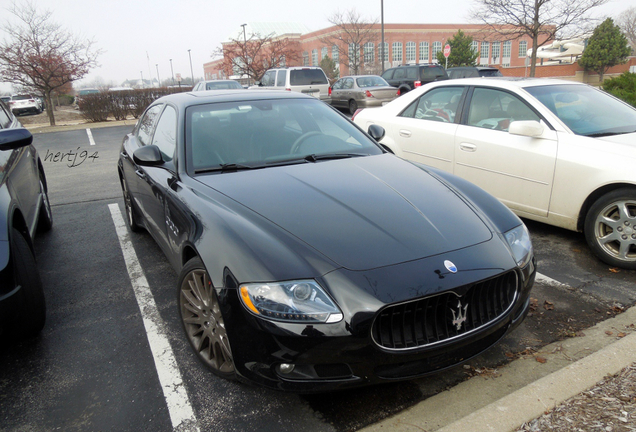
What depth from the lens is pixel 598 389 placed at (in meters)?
2.34

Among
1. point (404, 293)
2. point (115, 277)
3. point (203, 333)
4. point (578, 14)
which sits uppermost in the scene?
point (578, 14)

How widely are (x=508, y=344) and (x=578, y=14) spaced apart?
21.8 m

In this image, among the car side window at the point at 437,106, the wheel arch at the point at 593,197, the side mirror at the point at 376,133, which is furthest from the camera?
the car side window at the point at 437,106

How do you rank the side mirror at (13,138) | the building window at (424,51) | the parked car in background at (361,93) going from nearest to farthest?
the side mirror at (13,138) < the parked car in background at (361,93) < the building window at (424,51)

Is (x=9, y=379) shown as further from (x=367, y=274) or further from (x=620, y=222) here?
(x=620, y=222)

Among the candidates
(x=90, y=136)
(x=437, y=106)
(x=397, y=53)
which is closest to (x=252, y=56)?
(x=90, y=136)

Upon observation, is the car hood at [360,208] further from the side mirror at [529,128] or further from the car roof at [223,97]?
the side mirror at [529,128]

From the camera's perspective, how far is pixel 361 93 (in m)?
17.2

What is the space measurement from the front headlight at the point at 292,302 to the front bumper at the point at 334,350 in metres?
0.03

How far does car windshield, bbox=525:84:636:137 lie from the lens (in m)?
4.44

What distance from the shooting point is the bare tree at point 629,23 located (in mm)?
62188

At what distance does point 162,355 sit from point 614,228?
3664 millimetres

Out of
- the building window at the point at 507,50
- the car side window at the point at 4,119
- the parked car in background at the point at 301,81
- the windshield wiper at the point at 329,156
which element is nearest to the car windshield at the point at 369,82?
the parked car in background at the point at 301,81

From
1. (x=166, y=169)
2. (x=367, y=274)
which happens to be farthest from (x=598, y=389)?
(x=166, y=169)
